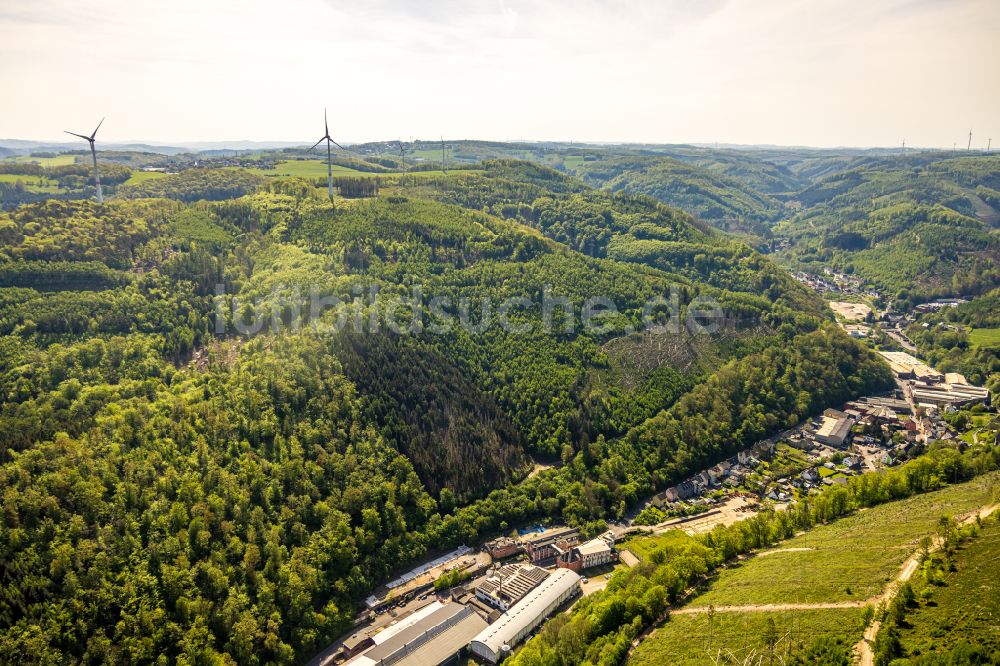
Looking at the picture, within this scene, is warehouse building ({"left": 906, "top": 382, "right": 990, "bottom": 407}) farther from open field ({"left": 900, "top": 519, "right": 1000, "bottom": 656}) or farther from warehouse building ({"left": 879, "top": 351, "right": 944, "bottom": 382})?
open field ({"left": 900, "top": 519, "right": 1000, "bottom": 656})

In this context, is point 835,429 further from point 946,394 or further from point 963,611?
point 963,611

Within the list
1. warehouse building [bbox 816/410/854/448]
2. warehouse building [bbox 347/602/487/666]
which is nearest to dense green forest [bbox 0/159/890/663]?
warehouse building [bbox 816/410/854/448]

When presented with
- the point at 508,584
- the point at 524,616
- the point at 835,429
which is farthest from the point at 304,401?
the point at 835,429

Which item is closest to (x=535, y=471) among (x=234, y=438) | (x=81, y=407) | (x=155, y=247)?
(x=234, y=438)

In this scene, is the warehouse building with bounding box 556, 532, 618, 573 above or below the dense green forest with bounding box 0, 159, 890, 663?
below

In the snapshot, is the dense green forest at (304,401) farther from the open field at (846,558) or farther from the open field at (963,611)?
the open field at (963,611)

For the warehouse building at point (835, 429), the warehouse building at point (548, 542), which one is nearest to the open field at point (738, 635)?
the warehouse building at point (548, 542)
